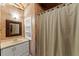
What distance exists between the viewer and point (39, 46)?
1621 mm

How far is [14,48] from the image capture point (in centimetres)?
143

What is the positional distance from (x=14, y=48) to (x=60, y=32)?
737 millimetres

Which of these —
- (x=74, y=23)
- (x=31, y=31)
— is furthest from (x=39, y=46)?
(x=74, y=23)

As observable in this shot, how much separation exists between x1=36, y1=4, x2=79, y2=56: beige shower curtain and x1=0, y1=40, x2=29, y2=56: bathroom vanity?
22 centimetres

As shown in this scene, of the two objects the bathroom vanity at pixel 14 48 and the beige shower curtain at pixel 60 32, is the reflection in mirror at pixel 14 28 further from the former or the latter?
the beige shower curtain at pixel 60 32

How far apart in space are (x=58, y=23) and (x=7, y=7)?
777mm

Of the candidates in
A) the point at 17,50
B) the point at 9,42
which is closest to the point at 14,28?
the point at 9,42

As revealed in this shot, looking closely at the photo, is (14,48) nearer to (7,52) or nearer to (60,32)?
(7,52)

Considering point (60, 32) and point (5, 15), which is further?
point (5, 15)

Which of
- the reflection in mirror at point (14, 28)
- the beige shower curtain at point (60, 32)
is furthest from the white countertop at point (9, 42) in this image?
the beige shower curtain at point (60, 32)

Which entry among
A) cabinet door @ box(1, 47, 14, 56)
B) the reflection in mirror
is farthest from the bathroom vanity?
the reflection in mirror

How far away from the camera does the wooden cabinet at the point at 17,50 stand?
1301mm

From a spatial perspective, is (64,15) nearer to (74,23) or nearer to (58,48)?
(74,23)

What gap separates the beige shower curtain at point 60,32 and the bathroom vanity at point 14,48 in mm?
220
